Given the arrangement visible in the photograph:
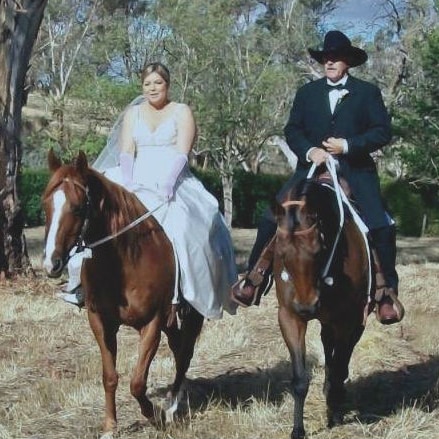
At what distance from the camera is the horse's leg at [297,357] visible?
6.34 metres

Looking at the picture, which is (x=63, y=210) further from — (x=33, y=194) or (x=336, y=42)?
(x=33, y=194)

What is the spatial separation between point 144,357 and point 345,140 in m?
2.12

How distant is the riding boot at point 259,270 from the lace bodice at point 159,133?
3.39ft

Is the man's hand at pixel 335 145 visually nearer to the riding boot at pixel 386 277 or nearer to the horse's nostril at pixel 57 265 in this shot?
the riding boot at pixel 386 277

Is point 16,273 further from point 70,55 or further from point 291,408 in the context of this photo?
point 70,55

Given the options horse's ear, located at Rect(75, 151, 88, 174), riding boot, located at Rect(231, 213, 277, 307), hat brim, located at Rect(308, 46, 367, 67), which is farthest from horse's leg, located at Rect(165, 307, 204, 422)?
hat brim, located at Rect(308, 46, 367, 67)

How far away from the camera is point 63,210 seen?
5809 millimetres

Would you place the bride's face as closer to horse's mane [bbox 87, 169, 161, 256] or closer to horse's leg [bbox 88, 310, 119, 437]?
horse's mane [bbox 87, 169, 161, 256]

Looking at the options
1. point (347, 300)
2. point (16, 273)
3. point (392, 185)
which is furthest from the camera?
point (392, 185)

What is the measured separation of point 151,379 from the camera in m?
8.46

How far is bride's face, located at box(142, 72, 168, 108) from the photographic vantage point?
24.0 feet

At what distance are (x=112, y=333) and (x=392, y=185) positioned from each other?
34817mm

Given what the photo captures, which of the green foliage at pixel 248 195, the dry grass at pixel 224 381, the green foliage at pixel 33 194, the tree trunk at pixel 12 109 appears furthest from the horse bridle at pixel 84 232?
the green foliage at pixel 248 195

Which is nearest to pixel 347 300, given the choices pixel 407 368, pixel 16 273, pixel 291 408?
pixel 291 408
